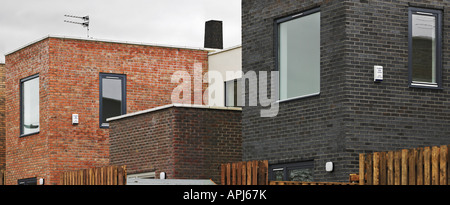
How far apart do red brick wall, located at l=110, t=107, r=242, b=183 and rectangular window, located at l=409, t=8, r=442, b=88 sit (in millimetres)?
5621

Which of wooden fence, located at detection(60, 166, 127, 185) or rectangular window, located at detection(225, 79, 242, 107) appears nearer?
wooden fence, located at detection(60, 166, 127, 185)

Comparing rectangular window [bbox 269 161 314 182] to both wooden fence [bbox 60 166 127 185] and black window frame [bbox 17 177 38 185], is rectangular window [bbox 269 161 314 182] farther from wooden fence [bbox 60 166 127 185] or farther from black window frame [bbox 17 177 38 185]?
black window frame [bbox 17 177 38 185]

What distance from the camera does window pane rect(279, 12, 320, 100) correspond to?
17.1 meters

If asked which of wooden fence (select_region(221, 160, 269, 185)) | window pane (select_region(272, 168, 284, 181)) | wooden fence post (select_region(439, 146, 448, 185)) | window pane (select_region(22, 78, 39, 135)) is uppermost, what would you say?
window pane (select_region(22, 78, 39, 135))

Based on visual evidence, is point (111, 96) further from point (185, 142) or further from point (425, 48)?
point (425, 48)

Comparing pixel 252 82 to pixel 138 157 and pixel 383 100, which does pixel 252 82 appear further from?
pixel 138 157

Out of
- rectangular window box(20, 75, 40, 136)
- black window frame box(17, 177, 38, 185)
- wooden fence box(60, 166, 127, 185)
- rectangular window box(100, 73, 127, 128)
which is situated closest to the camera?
wooden fence box(60, 166, 127, 185)

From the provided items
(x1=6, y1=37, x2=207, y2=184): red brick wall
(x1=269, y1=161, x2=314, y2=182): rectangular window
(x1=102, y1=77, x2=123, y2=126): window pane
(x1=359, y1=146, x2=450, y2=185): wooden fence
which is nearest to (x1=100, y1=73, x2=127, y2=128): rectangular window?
(x1=102, y1=77, x2=123, y2=126): window pane

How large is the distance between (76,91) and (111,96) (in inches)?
42.3

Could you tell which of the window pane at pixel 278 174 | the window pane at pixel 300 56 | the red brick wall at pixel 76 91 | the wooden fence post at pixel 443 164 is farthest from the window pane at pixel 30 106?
the wooden fence post at pixel 443 164

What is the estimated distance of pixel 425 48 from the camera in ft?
55.3

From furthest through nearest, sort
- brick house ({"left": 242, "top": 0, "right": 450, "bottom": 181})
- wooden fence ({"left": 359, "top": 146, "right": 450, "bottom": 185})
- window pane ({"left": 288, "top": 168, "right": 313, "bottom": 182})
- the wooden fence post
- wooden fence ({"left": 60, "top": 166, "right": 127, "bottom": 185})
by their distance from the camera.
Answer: window pane ({"left": 288, "top": 168, "right": 313, "bottom": 182})
brick house ({"left": 242, "top": 0, "right": 450, "bottom": 181})
wooden fence ({"left": 60, "top": 166, "right": 127, "bottom": 185})
wooden fence ({"left": 359, "top": 146, "right": 450, "bottom": 185})
the wooden fence post

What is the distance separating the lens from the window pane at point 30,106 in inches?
1037

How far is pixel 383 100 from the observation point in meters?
16.5
